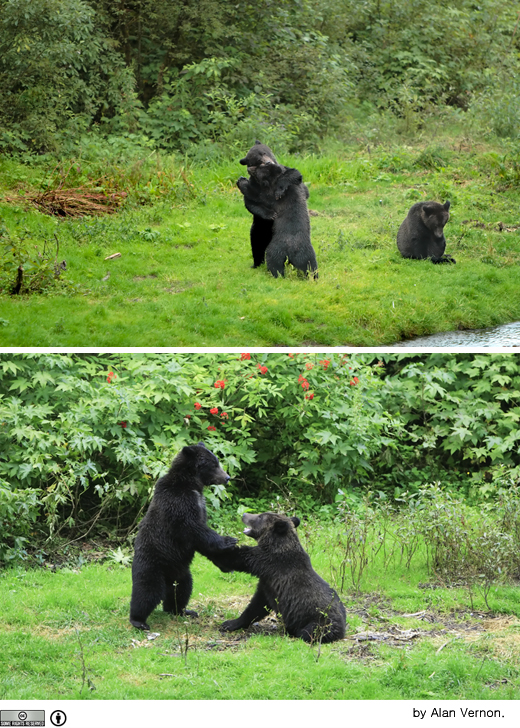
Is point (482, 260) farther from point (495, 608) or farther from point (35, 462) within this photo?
point (35, 462)

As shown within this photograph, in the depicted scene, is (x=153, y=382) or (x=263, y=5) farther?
(x=263, y=5)

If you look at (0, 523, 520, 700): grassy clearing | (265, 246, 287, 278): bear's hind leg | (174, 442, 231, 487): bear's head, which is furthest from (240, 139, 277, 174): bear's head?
(0, 523, 520, 700): grassy clearing

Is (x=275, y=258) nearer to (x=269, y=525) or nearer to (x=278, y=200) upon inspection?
(x=278, y=200)

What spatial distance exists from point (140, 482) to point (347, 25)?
1604 cm

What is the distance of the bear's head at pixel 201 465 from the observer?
18.7ft

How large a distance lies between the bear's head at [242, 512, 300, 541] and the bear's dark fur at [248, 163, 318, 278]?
160 inches

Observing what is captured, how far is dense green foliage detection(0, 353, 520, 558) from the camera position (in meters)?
7.34

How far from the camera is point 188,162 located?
47.1ft

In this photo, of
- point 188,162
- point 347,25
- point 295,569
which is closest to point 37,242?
point 188,162

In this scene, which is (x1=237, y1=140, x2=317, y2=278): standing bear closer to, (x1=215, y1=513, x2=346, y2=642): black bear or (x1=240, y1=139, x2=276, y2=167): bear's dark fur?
→ (x1=240, y1=139, x2=276, y2=167): bear's dark fur

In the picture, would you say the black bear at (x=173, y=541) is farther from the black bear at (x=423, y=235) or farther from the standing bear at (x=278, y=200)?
the black bear at (x=423, y=235)

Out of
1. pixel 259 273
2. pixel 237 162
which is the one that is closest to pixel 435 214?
pixel 259 273

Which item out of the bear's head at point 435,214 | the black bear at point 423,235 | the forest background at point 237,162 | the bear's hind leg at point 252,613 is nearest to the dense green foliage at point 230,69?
the forest background at point 237,162

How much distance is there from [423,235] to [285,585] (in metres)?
5.95
